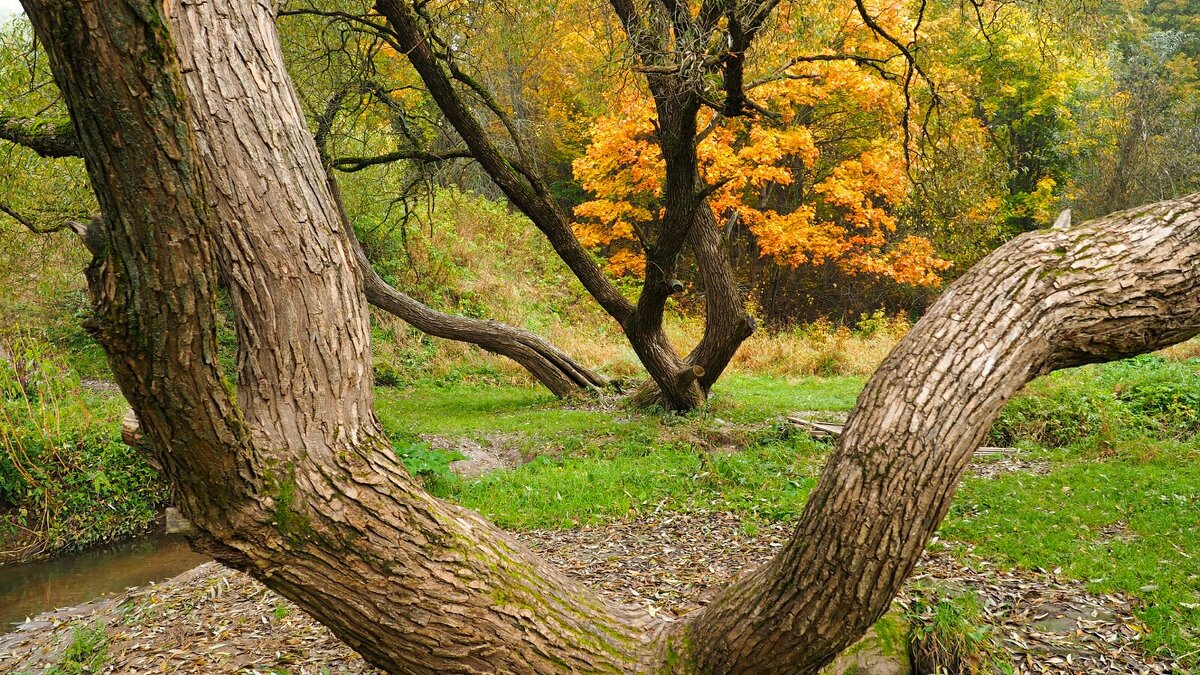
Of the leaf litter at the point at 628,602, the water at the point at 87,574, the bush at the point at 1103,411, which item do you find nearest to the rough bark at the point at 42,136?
the water at the point at 87,574

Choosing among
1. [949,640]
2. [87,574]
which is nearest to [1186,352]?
[949,640]

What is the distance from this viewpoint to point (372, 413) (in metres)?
2.46

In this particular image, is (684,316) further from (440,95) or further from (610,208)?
(440,95)

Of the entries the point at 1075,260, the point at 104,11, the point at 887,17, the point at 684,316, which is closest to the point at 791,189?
the point at 684,316

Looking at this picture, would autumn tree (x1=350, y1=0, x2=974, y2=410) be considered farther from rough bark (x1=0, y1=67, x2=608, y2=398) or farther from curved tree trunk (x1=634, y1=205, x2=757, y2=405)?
rough bark (x1=0, y1=67, x2=608, y2=398)

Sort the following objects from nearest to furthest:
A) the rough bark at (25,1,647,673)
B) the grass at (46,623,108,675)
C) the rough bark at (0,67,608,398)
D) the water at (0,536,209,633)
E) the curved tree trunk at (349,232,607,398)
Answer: the rough bark at (25,1,647,673), the grass at (46,623,108,675), the water at (0,536,209,633), the rough bark at (0,67,608,398), the curved tree trunk at (349,232,607,398)

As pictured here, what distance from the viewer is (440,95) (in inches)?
350

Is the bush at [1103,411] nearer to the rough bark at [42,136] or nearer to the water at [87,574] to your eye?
the water at [87,574]

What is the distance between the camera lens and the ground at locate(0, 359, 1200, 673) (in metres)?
4.05

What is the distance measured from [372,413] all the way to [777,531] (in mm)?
4120

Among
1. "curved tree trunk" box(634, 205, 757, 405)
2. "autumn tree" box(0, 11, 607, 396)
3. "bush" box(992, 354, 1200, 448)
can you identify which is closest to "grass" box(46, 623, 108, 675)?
"autumn tree" box(0, 11, 607, 396)

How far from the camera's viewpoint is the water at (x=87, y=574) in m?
6.59

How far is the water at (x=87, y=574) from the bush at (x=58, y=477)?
0.90 ft

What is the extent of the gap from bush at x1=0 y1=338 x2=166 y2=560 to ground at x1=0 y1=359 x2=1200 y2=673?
6.98 feet
